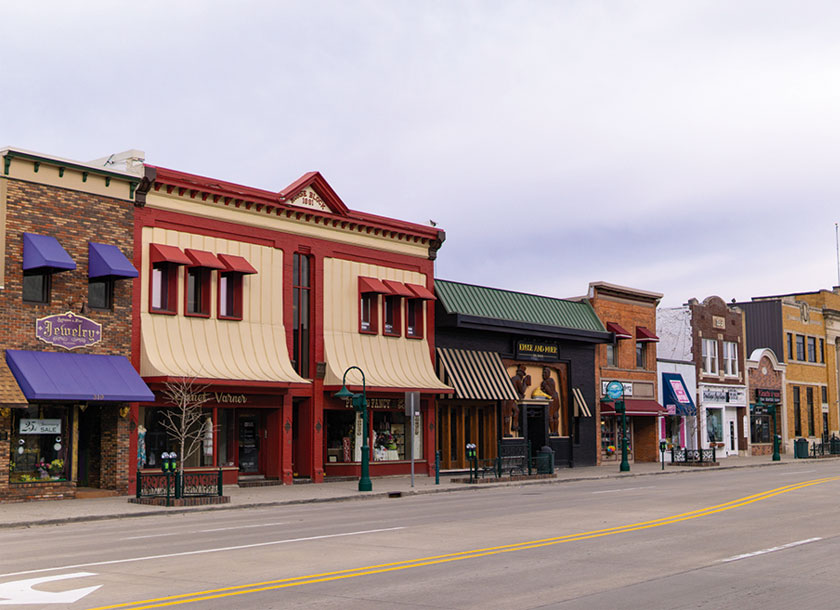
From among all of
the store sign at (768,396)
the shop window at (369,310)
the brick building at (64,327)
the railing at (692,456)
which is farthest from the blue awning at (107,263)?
the store sign at (768,396)

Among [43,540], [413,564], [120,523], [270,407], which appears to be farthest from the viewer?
[270,407]

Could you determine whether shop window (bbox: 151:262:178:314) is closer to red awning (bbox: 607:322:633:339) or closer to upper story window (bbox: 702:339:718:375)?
red awning (bbox: 607:322:633:339)

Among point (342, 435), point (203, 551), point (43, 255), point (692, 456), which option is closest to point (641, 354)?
point (692, 456)

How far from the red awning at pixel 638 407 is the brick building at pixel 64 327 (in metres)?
25.5

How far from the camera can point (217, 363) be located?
29.5 meters

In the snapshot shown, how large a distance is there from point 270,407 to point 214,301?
4058 millimetres

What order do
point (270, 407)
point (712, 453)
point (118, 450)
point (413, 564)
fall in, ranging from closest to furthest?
point (413, 564) < point (118, 450) < point (270, 407) < point (712, 453)

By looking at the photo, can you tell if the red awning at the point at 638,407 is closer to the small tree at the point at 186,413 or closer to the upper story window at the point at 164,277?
the small tree at the point at 186,413

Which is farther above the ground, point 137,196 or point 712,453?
point 137,196

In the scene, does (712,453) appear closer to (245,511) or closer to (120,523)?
(245,511)

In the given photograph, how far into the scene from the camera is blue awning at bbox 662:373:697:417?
171 feet

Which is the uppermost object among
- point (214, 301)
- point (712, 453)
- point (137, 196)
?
point (137, 196)

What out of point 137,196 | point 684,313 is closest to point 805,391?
point 684,313

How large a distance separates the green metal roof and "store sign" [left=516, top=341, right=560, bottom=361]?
923 mm
